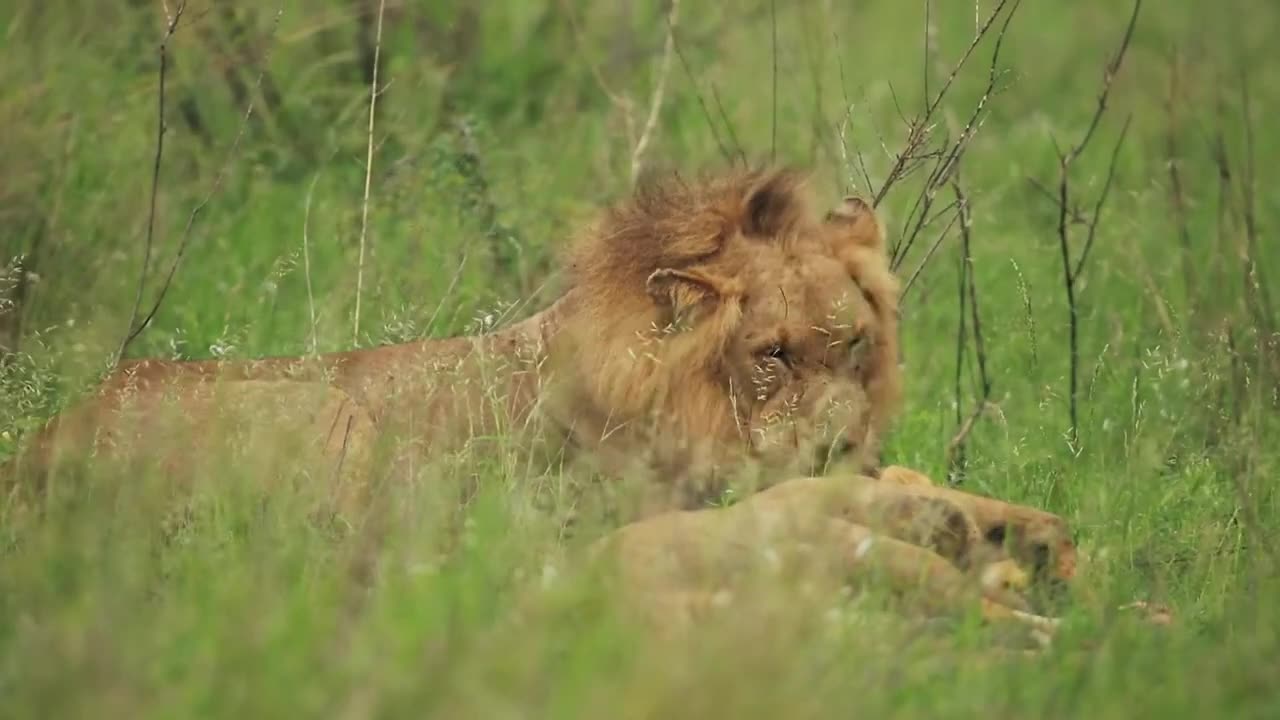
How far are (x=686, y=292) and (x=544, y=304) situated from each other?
1.50 metres

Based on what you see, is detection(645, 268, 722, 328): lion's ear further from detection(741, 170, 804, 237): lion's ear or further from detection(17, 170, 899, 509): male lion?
detection(741, 170, 804, 237): lion's ear

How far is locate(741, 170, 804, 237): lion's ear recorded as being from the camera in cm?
508

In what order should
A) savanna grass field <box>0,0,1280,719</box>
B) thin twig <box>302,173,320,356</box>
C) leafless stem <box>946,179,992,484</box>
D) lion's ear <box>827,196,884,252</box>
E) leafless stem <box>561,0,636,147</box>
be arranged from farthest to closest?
leafless stem <box>561,0,636,147</box> → leafless stem <box>946,179,992,484</box> → thin twig <box>302,173,320,356</box> → lion's ear <box>827,196,884,252</box> → savanna grass field <box>0,0,1280,719</box>

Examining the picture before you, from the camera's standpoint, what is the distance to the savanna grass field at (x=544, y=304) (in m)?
3.18

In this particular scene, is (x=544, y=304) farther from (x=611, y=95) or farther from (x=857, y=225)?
(x=857, y=225)

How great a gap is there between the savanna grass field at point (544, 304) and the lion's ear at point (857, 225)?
4.8 inches

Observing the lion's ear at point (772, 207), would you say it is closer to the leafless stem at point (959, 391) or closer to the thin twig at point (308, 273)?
the leafless stem at point (959, 391)

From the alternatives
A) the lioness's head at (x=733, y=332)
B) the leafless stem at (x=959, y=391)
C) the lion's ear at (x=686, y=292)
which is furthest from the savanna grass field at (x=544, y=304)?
the lion's ear at (x=686, y=292)

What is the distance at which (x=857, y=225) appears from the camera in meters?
5.30

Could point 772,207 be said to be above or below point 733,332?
above

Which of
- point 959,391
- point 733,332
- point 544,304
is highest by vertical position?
point 733,332

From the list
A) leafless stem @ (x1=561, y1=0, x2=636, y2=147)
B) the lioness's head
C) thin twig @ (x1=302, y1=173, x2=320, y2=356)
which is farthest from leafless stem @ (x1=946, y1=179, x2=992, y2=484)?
thin twig @ (x1=302, y1=173, x2=320, y2=356)

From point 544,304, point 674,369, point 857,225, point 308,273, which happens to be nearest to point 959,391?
point 857,225

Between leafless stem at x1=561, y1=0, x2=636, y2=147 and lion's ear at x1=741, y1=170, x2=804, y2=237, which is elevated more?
lion's ear at x1=741, y1=170, x2=804, y2=237
